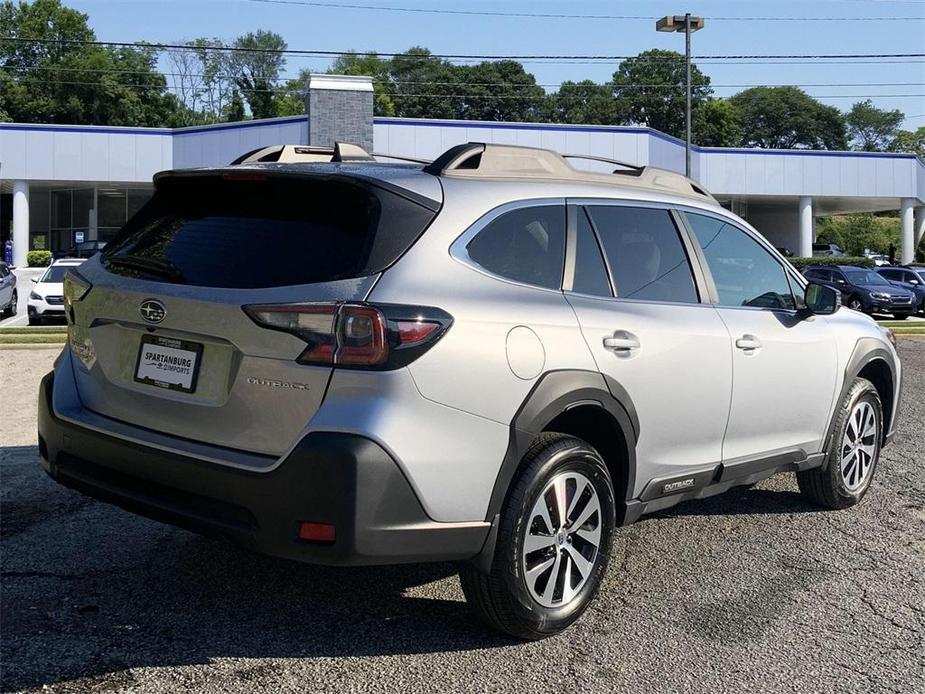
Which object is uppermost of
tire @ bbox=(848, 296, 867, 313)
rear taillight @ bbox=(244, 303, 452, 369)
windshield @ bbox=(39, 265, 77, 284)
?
windshield @ bbox=(39, 265, 77, 284)

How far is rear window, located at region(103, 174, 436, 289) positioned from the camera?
10.9ft

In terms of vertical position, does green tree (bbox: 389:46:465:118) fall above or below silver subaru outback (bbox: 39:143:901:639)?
above

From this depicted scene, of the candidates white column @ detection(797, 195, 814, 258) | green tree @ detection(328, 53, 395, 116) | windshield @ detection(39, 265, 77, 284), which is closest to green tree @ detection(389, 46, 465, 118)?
green tree @ detection(328, 53, 395, 116)

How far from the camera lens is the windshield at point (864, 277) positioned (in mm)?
27672

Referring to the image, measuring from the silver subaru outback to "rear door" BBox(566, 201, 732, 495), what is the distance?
0.01m

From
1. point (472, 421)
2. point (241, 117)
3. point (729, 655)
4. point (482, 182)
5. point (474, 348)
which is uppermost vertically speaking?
point (241, 117)

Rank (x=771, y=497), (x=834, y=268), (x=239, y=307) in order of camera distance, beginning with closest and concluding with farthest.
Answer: (x=239, y=307)
(x=771, y=497)
(x=834, y=268)

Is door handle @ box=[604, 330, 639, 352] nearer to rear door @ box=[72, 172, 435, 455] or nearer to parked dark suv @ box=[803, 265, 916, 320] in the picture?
rear door @ box=[72, 172, 435, 455]

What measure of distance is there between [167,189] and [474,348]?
5.41 ft

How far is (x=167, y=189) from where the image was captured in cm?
405

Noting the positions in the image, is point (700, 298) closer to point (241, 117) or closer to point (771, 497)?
point (771, 497)

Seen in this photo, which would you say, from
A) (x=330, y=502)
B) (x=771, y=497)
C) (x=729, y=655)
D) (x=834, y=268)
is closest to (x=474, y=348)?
(x=330, y=502)

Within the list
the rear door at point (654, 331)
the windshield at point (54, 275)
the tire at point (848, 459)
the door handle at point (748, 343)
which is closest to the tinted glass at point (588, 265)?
the rear door at point (654, 331)

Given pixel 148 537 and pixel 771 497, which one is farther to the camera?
pixel 771 497
